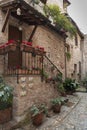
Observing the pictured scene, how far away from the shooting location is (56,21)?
41.5ft

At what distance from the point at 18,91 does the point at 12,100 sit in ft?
1.26

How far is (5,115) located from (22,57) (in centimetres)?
316

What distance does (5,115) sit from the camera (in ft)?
21.2

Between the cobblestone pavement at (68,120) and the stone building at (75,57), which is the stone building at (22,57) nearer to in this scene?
the cobblestone pavement at (68,120)

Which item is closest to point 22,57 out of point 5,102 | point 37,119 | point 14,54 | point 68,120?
point 14,54

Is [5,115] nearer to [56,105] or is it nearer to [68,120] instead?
[68,120]

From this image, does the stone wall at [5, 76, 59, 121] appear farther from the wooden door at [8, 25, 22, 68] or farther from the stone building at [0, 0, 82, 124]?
the wooden door at [8, 25, 22, 68]

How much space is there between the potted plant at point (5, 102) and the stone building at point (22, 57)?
0.62 feet

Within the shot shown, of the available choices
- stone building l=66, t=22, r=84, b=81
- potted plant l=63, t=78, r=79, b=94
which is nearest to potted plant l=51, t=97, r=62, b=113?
potted plant l=63, t=78, r=79, b=94

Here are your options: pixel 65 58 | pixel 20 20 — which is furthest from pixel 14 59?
pixel 65 58

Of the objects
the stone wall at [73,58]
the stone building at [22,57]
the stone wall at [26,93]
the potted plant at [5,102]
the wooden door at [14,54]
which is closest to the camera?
the potted plant at [5,102]

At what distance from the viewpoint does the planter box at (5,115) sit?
6324 mm

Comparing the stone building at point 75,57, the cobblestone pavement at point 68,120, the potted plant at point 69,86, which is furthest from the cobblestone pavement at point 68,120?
the stone building at point 75,57

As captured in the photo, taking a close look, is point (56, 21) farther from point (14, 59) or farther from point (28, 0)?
point (14, 59)
